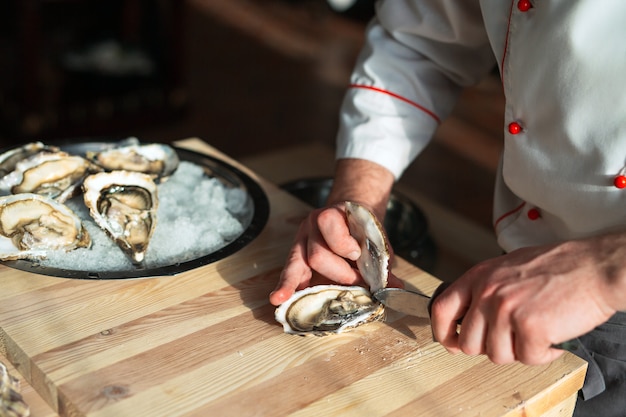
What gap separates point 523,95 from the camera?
93 centimetres

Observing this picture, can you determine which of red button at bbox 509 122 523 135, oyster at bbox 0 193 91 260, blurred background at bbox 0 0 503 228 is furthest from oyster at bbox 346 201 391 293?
blurred background at bbox 0 0 503 228

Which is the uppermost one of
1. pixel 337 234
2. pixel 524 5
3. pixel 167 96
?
pixel 524 5

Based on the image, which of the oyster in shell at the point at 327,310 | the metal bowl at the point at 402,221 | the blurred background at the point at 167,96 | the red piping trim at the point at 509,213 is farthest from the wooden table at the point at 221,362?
the blurred background at the point at 167,96

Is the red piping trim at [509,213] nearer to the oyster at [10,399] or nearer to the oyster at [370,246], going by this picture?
the oyster at [370,246]

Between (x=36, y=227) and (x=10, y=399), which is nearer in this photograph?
(x=10, y=399)

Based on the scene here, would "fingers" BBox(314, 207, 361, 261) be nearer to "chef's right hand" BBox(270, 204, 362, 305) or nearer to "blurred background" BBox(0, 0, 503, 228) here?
"chef's right hand" BBox(270, 204, 362, 305)

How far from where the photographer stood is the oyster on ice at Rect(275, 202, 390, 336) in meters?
0.84

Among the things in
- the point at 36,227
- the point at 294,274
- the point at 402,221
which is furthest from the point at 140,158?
the point at 402,221

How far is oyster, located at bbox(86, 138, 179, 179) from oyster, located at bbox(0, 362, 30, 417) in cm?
41

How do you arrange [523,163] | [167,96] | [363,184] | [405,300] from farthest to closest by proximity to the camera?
1. [167,96]
2. [363,184]
3. [523,163]
4. [405,300]

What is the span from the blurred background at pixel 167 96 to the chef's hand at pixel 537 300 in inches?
78.0

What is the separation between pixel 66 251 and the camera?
0.93m

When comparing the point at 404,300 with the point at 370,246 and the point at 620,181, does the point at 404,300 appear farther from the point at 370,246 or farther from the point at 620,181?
the point at 620,181

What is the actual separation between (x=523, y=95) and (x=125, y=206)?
0.52 meters
